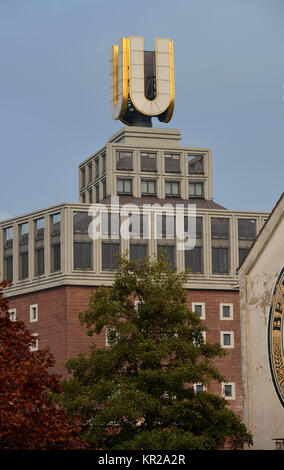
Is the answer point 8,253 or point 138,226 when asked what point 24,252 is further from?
point 138,226

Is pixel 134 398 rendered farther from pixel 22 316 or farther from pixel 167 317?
pixel 22 316

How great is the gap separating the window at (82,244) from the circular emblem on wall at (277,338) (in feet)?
210

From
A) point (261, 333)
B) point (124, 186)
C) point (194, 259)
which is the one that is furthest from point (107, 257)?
point (261, 333)

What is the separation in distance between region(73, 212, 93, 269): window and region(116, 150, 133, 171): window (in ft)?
52.1

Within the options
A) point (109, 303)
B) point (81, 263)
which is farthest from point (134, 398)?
point (81, 263)

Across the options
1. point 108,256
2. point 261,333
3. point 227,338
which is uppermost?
point 108,256

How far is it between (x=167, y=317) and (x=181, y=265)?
208ft

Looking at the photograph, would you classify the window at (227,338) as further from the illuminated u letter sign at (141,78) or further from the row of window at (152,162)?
the illuminated u letter sign at (141,78)

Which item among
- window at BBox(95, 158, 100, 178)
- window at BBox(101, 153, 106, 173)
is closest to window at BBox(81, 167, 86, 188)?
window at BBox(95, 158, 100, 178)

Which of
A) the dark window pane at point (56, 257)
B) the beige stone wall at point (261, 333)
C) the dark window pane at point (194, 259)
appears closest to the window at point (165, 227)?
the dark window pane at point (194, 259)

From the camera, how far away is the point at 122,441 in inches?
1706

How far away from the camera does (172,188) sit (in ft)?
402

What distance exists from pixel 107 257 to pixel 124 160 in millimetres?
18442

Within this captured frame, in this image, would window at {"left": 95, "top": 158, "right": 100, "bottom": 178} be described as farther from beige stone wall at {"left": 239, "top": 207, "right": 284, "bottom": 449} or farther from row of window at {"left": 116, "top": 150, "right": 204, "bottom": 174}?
beige stone wall at {"left": 239, "top": 207, "right": 284, "bottom": 449}
